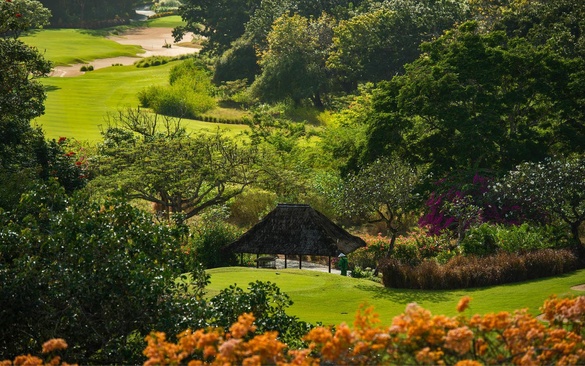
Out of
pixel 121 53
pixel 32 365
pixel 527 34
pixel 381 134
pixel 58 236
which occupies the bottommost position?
pixel 32 365

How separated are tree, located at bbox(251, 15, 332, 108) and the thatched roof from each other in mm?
43163

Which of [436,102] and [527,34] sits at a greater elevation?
[527,34]

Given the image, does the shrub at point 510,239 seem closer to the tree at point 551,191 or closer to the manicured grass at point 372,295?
the tree at point 551,191

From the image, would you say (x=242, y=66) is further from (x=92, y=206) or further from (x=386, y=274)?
(x=92, y=206)

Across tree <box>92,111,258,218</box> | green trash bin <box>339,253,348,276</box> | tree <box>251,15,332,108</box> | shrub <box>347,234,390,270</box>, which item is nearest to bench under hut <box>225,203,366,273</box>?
green trash bin <box>339,253,348,276</box>

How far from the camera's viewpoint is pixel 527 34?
2344 inches

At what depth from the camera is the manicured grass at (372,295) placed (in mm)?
29875

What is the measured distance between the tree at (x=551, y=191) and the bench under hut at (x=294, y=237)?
677 cm

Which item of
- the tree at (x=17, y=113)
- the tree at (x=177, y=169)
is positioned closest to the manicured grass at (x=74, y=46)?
the tree at (x=177, y=169)

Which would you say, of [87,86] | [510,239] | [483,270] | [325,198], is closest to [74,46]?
[87,86]

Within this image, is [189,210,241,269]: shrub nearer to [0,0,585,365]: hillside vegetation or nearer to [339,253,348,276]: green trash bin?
[0,0,585,365]: hillside vegetation

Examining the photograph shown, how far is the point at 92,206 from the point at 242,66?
75.3 m

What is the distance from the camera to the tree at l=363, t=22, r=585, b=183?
145ft

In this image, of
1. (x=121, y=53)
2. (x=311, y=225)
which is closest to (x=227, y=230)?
(x=311, y=225)
